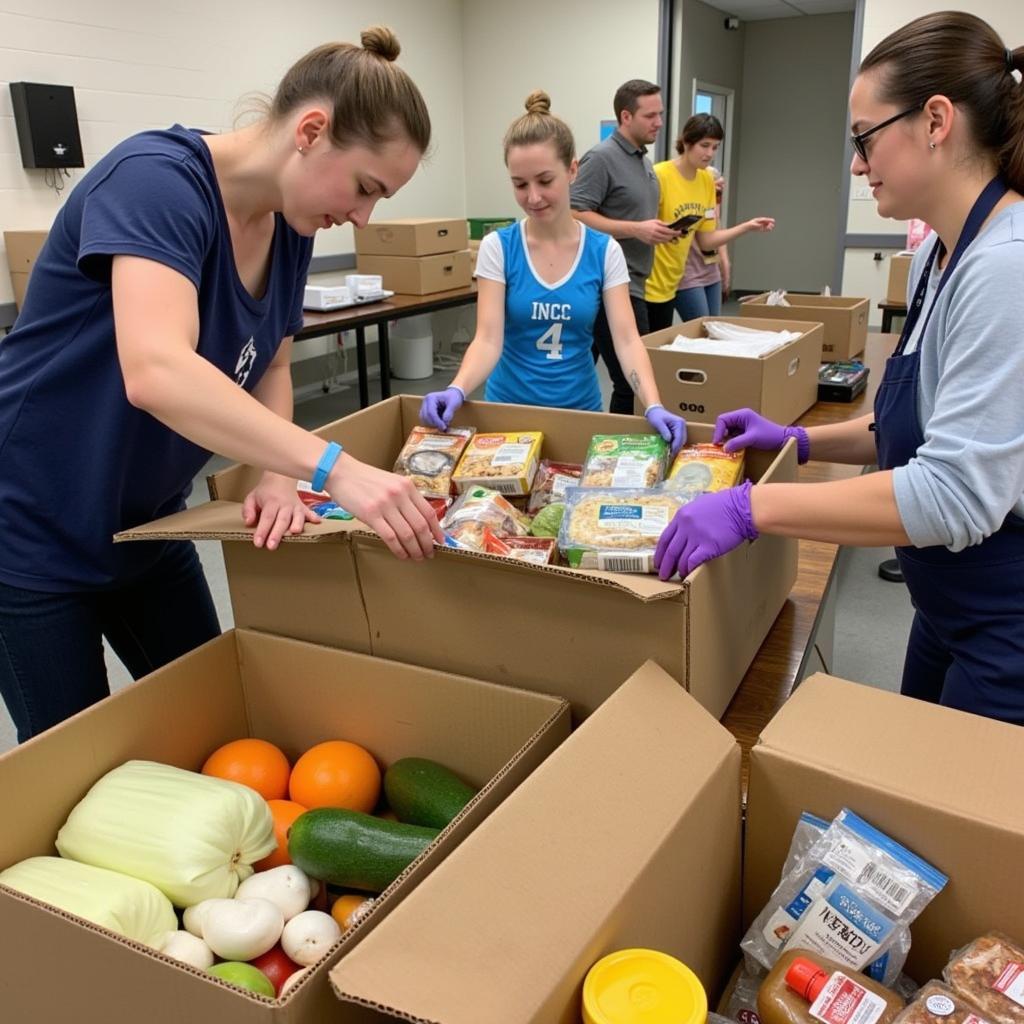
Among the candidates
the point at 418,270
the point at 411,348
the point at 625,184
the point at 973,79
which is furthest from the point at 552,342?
the point at 411,348

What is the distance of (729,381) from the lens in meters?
2.25

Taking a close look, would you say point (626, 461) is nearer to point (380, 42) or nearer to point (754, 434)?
point (754, 434)

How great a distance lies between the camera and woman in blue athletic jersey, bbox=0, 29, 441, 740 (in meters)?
1.02

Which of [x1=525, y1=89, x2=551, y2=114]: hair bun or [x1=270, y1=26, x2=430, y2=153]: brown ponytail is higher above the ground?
[x1=525, y1=89, x2=551, y2=114]: hair bun

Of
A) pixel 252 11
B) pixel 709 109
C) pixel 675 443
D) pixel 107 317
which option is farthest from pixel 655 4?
pixel 107 317

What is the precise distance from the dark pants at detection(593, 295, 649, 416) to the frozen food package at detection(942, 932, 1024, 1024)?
2748 millimetres

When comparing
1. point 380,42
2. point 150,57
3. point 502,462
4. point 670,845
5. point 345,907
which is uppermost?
point 150,57

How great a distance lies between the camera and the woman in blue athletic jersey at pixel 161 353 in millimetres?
1023

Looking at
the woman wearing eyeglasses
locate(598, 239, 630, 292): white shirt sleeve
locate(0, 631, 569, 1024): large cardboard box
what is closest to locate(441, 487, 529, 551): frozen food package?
locate(0, 631, 569, 1024): large cardboard box

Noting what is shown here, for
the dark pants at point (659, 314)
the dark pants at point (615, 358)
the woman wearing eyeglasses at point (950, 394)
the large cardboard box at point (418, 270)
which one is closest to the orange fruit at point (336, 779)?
the woman wearing eyeglasses at point (950, 394)

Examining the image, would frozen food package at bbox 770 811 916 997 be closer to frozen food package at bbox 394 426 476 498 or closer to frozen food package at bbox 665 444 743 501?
frozen food package at bbox 665 444 743 501

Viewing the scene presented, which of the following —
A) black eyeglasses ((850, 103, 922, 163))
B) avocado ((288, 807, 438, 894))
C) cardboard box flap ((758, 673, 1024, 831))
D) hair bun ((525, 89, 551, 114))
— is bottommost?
avocado ((288, 807, 438, 894))

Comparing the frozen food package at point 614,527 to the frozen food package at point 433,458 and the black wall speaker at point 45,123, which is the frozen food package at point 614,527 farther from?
the black wall speaker at point 45,123

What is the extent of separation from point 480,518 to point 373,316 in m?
3.63
